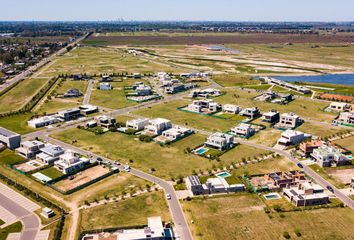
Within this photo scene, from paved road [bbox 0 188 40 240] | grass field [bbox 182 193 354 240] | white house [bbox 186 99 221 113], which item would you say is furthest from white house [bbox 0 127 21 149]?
white house [bbox 186 99 221 113]

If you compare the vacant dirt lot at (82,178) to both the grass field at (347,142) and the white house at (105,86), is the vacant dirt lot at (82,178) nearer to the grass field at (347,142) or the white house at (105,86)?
the grass field at (347,142)

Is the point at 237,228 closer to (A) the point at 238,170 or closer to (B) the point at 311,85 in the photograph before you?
(A) the point at 238,170

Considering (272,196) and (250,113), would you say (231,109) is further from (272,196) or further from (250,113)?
(272,196)

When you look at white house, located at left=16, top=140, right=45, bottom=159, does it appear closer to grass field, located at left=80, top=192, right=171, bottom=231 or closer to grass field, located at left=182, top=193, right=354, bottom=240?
grass field, located at left=80, top=192, right=171, bottom=231

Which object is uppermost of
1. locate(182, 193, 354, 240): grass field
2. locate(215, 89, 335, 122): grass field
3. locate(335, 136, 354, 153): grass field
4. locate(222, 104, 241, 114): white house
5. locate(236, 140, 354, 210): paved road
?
locate(222, 104, 241, 114): white house

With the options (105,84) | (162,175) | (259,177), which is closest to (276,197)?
(259,177)

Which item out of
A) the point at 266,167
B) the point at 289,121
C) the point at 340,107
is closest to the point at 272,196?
the point at 266,167

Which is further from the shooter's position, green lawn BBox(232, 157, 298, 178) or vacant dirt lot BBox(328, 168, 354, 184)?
green lawn BBox(232, 157, 298, 178)
